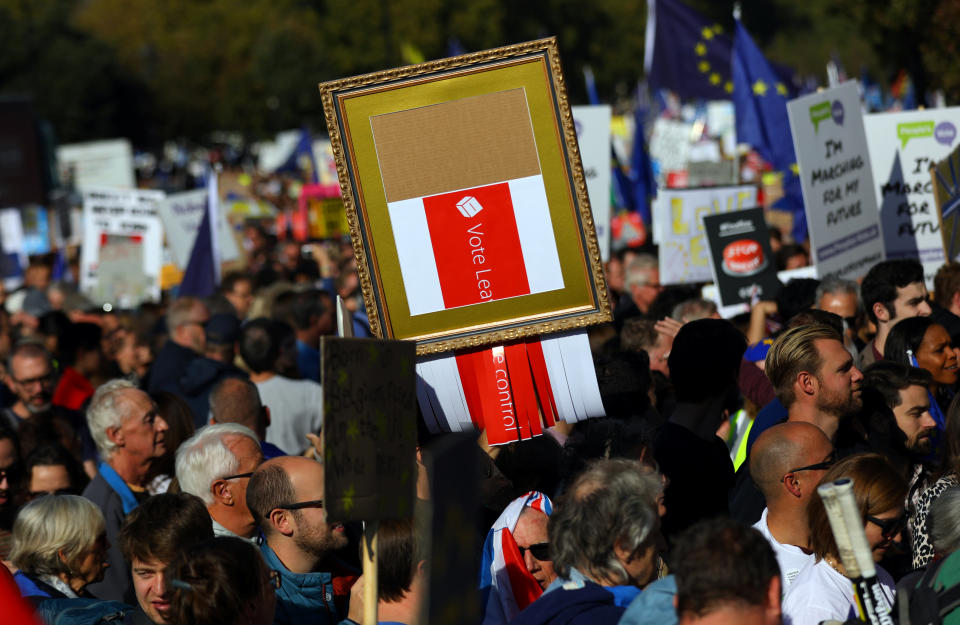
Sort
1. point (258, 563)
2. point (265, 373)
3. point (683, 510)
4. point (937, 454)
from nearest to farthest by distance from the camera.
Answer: point (258, 563) → point (683, 510) → point (937, 454) → point (265, 373)

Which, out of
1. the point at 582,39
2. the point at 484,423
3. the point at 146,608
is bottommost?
the point at 146,608

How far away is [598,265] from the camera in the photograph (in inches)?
172

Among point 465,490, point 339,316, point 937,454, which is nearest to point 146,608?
point 339,316

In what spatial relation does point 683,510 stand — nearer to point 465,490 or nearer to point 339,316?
point 339,316

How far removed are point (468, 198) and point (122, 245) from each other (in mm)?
10091

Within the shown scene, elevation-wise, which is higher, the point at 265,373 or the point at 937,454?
the point at 265,373

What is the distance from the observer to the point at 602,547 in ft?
11.7

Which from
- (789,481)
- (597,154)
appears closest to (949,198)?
(597,154)

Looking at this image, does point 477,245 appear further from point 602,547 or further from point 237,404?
point 237,404

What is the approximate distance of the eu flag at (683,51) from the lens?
15766 mm

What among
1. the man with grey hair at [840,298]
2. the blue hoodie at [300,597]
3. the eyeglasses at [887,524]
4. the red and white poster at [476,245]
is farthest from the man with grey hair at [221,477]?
the man with grey hair at [840,298]

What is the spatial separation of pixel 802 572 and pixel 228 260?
12.0 m

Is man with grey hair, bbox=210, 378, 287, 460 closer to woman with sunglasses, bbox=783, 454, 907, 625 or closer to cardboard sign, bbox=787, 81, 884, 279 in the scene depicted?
woman with sunglasses, bbox=783, 454, 907, 625

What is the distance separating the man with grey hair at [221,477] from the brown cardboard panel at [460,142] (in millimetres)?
1337
